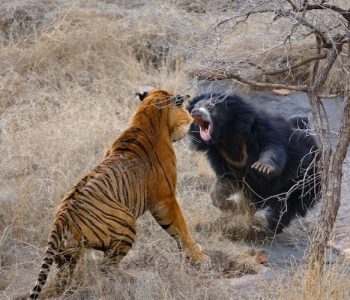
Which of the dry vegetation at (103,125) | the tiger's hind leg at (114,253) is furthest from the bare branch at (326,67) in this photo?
the tiger's hind leg at (114,253)

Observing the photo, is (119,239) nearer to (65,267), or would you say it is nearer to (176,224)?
(65,267)

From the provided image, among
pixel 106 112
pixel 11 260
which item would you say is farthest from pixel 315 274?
pixel 106 112

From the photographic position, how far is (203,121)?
646cm

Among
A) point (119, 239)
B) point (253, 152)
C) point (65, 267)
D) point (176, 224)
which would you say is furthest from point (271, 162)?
point (65, 267)

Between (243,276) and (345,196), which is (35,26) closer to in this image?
(345,196)

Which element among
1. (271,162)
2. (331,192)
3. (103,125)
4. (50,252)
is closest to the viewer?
(50,252)

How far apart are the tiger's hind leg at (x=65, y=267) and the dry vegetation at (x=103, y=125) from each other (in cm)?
6

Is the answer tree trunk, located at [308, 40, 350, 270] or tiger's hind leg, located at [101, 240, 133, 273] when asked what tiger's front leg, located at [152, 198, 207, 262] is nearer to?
tiger's hind leg, located at [101, 240, 133, 273]

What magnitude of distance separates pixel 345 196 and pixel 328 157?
2.42m

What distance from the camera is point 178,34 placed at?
10.6 m

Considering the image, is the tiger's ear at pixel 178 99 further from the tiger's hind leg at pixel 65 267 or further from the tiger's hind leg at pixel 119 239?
the tiger's hind leg at pixel 65 267

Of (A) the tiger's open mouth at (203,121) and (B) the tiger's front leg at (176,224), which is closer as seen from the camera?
(B) the tiger's front leg at (176,224)

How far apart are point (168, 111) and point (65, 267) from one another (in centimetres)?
142

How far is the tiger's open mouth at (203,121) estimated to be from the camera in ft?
21.0
